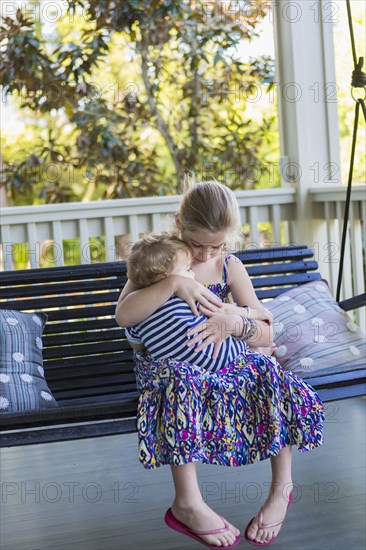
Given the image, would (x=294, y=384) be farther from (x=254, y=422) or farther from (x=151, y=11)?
(x=151, y=11)

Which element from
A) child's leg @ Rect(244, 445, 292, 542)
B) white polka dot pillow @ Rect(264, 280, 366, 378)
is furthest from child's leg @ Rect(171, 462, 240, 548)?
white polka dot pillow @ Rect(264, 280, 366, 378)

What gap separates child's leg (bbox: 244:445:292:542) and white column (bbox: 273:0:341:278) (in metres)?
1.91

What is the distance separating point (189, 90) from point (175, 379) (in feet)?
11.9

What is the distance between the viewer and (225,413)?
7.09 ft

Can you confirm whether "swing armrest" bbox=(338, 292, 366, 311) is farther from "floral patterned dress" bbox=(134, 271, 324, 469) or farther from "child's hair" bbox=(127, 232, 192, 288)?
"child's hair" bbox=(127, 232, 192, 288)

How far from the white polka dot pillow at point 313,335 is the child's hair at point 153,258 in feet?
2.03

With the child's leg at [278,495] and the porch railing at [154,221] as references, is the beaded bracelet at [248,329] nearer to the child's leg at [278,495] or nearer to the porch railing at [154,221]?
the child's leg at [278,495]

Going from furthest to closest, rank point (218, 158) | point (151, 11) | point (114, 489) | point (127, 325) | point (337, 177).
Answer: point (218, 158) < point (151, 11) < point (337, 177) < point (114, 489) < point (127, 325)

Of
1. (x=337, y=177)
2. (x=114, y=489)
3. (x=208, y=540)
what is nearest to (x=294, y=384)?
(x=208, y=540)

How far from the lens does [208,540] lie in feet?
6.92

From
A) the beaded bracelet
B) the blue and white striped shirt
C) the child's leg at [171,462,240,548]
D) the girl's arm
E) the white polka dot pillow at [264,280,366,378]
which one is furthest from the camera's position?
the white polka dot pillow at [264,280,366,378]

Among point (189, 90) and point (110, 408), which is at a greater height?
point (189, 90)

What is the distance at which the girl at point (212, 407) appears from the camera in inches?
83.0

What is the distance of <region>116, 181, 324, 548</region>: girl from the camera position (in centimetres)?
211
